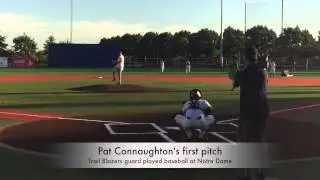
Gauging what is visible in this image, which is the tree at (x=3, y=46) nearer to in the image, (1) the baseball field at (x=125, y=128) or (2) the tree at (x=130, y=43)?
(2) the tree at (x=130, y=43)

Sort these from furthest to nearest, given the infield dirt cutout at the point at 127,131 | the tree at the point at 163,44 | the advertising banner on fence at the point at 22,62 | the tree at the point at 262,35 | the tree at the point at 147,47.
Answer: the tree at the point at 147,47
the tree at the point at 163,44
the tree at the point at 262,35
the advertising banner on fence at the point at 22,62
the infield dirt cutout at the point at 127,131

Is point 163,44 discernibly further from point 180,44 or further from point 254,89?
point 254,89

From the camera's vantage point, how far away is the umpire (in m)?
8.10

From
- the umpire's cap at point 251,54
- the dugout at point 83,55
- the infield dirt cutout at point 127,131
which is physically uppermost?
the dugout at point 83,55

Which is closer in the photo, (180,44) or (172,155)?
(172,155)

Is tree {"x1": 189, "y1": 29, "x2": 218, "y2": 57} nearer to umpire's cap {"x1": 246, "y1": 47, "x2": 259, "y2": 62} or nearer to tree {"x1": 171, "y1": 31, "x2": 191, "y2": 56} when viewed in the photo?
tree {"x1": 171, "y1": 31, "x2": 191, "y2": 56}

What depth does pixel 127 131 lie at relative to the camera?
43.3 ft

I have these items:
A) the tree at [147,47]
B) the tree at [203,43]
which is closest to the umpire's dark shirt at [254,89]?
the tree at [203,43]

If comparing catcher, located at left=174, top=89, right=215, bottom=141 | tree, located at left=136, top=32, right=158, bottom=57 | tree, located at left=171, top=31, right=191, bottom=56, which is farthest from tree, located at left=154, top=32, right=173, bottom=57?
catcher, located at left=174, top=89, right=215, bottom=141

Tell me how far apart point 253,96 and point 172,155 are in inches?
54.3

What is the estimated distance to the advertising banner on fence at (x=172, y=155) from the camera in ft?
25.5

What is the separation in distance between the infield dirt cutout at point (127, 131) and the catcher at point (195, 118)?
0.65 metres

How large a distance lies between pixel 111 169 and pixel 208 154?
1484mm

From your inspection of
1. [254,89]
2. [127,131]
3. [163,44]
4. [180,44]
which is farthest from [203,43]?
[254,89]
